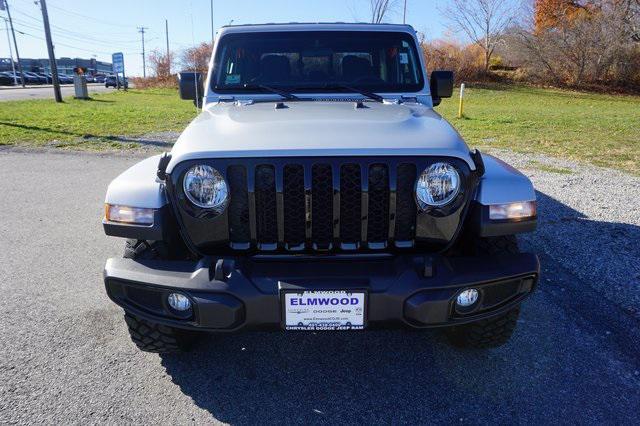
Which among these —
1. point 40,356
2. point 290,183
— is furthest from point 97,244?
point 290,183

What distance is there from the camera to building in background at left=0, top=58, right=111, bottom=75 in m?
65.1

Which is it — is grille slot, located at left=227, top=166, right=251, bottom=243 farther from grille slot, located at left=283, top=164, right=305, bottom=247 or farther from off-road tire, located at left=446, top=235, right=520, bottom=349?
off-road tire, located at left=446, top=235, right=520, bottom=349

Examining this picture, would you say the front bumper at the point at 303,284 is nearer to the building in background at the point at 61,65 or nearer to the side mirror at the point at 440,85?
the side mirror at the point at 440,85

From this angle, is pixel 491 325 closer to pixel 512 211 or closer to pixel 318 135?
pixel 512 211

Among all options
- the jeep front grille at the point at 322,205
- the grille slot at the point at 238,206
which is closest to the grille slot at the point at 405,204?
the jeep front grille at the point at 322,205

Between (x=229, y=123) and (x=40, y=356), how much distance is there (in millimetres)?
1734

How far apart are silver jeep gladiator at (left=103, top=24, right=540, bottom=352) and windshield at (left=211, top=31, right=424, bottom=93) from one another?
116 centimetres

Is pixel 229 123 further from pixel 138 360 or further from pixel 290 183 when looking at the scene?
pixel 138 360

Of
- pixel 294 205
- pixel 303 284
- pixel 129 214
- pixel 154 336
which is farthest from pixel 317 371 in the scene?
pixel 129 214

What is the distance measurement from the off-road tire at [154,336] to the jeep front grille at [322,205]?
2.05 feet

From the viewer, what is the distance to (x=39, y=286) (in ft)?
12.1

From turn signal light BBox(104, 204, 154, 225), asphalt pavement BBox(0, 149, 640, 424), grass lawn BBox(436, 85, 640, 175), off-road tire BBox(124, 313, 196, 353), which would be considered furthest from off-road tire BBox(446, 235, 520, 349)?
grass lawn BBox(436, 85, 640, 175)

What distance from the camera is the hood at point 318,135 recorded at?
7.28 ft

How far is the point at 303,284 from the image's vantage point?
214 cm
